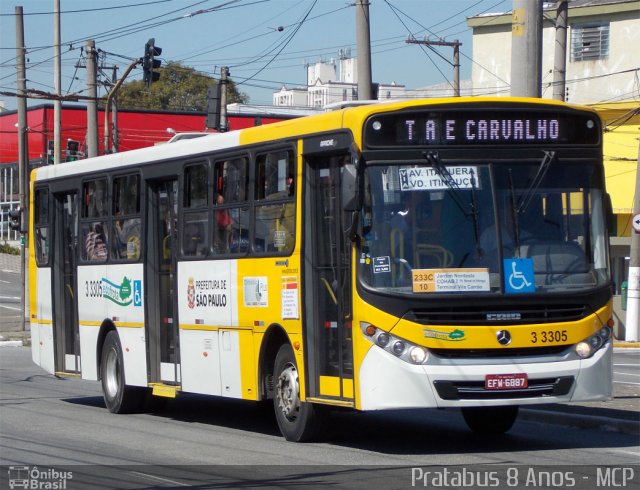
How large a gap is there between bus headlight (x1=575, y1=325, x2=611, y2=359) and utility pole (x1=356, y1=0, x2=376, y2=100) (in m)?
9.01

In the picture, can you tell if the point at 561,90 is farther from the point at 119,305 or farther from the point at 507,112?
the point at 507,112

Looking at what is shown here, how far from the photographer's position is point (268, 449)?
12.2 metres

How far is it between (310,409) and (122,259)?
5214mm

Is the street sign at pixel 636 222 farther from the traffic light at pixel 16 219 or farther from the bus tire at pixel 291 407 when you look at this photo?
the bus tire at pixel 291 407

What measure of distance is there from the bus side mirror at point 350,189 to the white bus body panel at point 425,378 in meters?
1.31

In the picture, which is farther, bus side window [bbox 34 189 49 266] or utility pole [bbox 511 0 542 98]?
bus side window [bbox 34 189 49 266]

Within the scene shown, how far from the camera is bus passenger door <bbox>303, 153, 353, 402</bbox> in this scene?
38.8ft

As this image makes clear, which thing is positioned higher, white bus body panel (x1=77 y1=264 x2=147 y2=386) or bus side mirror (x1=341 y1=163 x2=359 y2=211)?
bus side mirror (x1=341 y1=163 x2=359 y2=211)

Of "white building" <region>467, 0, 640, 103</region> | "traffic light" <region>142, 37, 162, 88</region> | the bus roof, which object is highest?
"white building" <region>467, 0, 640, 103</region>

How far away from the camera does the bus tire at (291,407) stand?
1238 centimetres

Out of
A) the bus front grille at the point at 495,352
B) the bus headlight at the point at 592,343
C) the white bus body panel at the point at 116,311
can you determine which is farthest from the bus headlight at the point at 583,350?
the white bus body panel at the point at 116,311

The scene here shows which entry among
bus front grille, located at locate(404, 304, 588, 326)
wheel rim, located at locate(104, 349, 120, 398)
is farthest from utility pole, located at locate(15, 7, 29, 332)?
bus front grille, located at locate(404, 304, 588, 326)

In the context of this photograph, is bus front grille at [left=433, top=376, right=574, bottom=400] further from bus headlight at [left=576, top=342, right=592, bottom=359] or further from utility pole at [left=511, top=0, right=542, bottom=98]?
utility pole at [left=511, top=0, right=542, bottom=98]

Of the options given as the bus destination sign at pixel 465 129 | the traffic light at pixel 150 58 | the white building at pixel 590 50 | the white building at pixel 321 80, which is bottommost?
the bus destination sign at pixel 465 129
